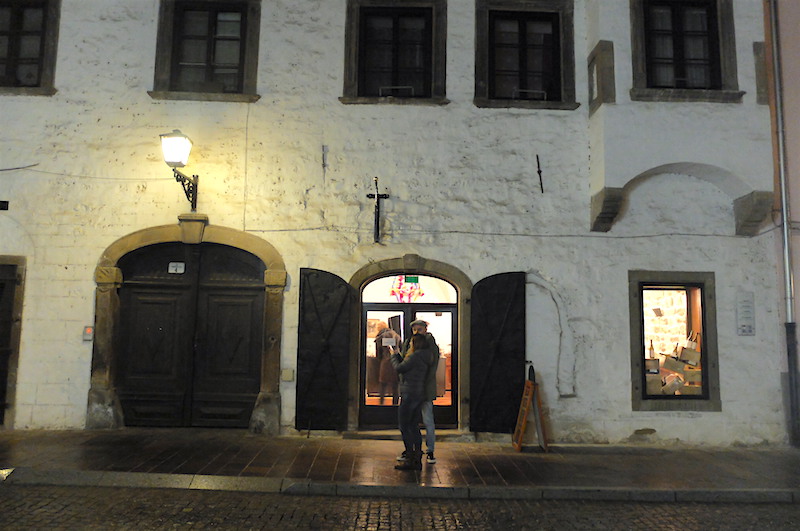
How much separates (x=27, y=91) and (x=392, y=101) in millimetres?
5245

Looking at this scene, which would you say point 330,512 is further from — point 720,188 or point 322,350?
point 720,188

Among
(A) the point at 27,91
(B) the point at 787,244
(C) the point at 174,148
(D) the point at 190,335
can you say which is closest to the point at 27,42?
(A) the point at 27,91

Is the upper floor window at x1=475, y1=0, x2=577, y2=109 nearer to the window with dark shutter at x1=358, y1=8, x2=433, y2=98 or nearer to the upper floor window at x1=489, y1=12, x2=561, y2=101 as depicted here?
the upper floor window at x1=489, y1=12, x2=561, y2=101

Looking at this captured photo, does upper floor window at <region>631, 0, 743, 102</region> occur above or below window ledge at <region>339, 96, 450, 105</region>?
above

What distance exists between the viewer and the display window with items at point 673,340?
8.29 m

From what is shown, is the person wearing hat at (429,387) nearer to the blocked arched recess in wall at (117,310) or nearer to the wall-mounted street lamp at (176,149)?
the blocked arched recess in wall at (117,310)

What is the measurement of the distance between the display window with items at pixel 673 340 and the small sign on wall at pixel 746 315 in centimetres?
35

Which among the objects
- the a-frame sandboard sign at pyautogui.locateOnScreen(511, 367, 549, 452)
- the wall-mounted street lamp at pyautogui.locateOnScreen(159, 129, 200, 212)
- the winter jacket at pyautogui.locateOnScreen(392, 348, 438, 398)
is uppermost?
the wall-mounted street lamp at pyautogui.locateOnScreen(159, 129, 200, 212)

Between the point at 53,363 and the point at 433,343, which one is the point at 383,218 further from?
the point at 53,363

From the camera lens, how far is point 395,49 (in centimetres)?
888

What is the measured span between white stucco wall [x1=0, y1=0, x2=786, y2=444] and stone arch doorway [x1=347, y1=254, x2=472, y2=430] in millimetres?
164

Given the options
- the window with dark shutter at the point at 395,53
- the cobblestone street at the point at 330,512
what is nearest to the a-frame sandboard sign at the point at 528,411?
the cobblestone street at the point at 330,512

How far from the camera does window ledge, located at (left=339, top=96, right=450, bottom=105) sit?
28.0ft

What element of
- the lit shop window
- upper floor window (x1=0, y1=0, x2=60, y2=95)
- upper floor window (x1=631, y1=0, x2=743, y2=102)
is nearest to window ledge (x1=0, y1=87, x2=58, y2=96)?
upper floor window (x1=0, y1=0, x2=60, y2=95)
